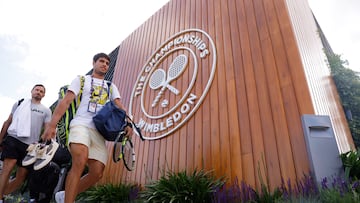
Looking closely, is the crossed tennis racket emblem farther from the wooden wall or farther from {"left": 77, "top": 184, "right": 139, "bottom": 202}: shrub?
{"left": 77, "top": 184, "right": 139, "bottom": 202}: shrub

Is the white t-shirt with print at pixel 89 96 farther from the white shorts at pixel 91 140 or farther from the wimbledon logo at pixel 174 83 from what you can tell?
the wimbledon logo at pixel 174 83

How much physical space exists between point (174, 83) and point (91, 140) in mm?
2275

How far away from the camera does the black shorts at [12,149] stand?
3027 mm

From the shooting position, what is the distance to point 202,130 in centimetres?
352

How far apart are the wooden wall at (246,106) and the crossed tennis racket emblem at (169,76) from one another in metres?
0.16

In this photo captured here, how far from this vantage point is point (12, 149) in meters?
3.05

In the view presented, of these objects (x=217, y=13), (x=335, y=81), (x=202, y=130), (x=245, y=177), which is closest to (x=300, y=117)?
(x=245, y=177)

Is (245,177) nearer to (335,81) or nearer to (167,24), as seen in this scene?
(335,81)

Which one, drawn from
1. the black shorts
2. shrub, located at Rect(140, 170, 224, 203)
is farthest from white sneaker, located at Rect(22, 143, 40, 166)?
shrub, located at Rect(140, 170, 224, 203)

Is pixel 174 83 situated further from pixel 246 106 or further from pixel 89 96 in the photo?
pixel 89 96

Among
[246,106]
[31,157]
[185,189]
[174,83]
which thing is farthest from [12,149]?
[246,106]

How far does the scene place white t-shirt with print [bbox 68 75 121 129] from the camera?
2.38 metres

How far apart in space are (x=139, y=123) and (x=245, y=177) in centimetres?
262

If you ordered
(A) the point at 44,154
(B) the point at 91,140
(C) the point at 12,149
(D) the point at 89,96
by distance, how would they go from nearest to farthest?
(A) the point at 44,154 < (B) the point at 91,140 < (D) the point at 89,96 < (C) the point at 12,149
